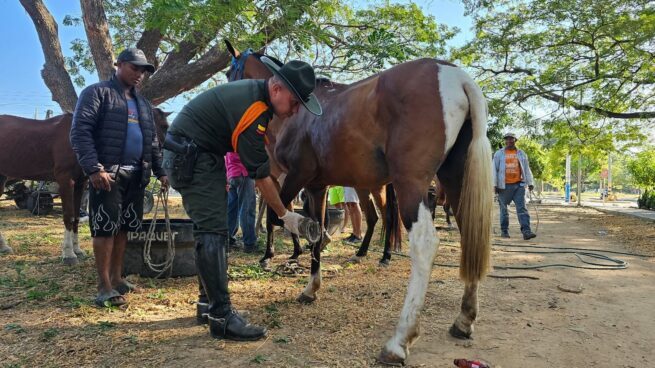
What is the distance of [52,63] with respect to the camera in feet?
32.6

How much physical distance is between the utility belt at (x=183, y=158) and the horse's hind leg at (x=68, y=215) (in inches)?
121

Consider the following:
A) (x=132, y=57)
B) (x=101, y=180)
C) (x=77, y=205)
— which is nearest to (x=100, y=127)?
(x=101, y=180)

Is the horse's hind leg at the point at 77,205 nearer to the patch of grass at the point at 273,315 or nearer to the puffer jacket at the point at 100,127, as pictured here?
the puffer jacket at the point at 100,127

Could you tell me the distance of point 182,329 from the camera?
9.78ft

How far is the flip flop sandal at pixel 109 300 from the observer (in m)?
3.40

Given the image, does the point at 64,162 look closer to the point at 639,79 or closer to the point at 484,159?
the point at 484,159

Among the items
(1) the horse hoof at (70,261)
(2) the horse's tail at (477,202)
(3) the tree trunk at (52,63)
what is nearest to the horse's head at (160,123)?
(1) the horse hoof at (70,261)

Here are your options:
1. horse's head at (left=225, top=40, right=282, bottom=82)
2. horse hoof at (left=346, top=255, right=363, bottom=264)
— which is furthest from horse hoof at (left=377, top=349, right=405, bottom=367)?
horse's head at (left=225, top=40, right=282, bottom=82)

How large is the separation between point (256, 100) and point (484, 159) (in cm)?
153

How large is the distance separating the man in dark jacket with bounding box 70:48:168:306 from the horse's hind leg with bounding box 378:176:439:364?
2.21m

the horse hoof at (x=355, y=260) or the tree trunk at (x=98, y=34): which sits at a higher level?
the tree trunk at (x=98, y=34)

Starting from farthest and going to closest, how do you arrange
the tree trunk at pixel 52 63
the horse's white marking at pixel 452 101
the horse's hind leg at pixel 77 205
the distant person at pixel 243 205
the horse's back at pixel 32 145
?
the tree trunk at pixel 52 63 → the distant person at pixel 243 205 → the horse's back at pixel 32 145 → the horse's hind leg at pixel 77 205 → the horse's white marking at pixel 452 101

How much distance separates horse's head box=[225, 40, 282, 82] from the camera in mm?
4500

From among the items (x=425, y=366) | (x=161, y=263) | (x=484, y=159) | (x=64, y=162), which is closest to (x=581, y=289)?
(x=484, y=159)
